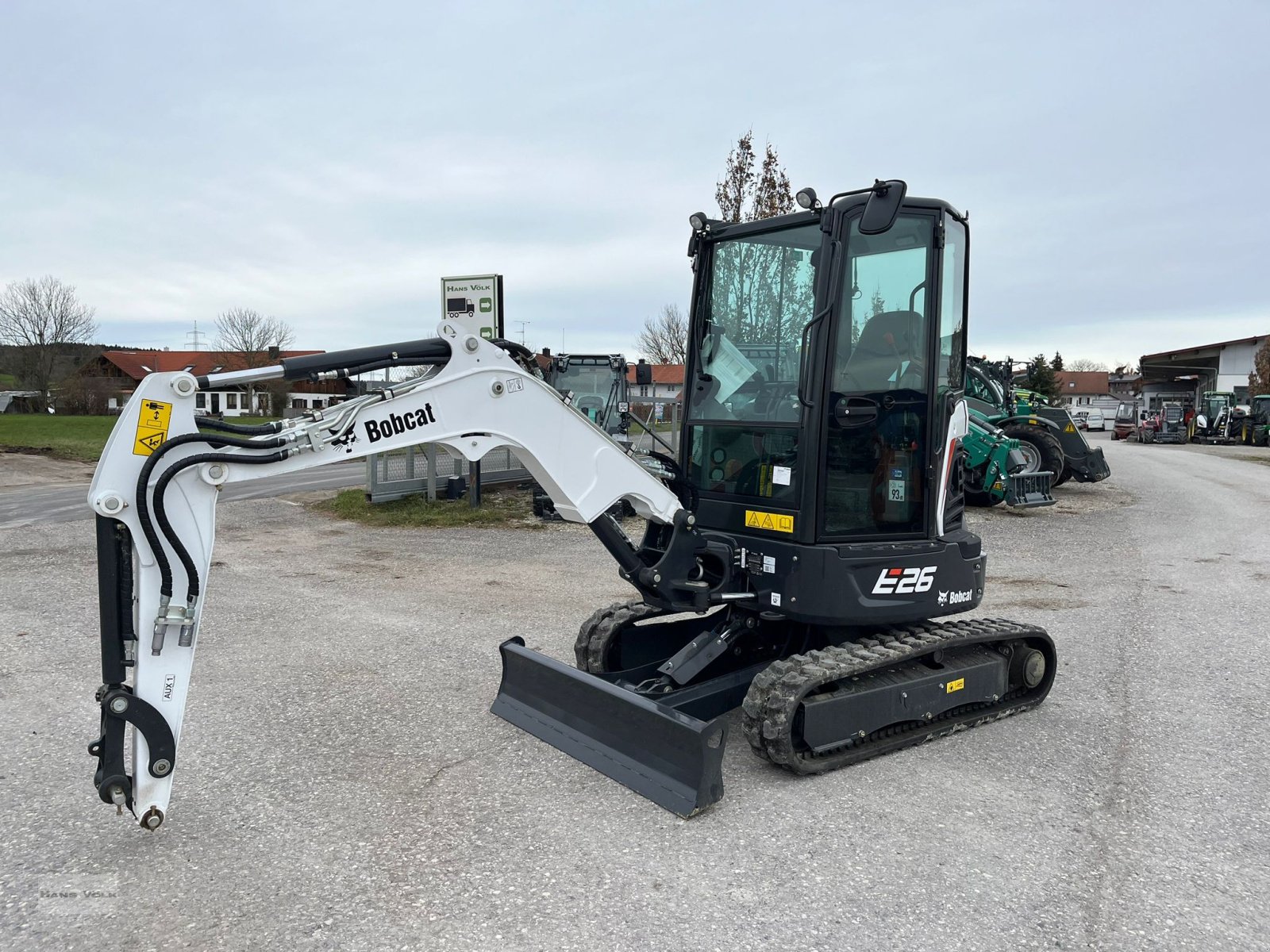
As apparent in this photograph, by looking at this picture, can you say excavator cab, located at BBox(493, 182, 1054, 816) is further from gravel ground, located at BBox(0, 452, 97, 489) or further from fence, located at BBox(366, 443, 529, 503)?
gravel ground, located at BBox(0, 452, 97, 489)

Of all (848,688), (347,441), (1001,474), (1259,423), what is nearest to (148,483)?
(347,441)

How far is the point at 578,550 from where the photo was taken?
1154 centimetres

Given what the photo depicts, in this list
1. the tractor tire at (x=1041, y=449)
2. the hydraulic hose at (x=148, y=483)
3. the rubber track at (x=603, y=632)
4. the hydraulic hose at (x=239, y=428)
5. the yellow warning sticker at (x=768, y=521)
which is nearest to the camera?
the hydraulic hose at (x=148, y=483)

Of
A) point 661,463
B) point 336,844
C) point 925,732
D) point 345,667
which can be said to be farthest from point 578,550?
point 336,844

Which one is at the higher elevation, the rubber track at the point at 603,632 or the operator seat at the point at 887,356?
the operator seat at the point at 887,356

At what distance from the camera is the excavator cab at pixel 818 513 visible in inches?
181

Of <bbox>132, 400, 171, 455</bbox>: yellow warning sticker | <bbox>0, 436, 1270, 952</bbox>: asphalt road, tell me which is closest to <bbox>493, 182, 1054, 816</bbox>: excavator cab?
<bbox>0, 436, 1270, 952</bbox>: asphalt road

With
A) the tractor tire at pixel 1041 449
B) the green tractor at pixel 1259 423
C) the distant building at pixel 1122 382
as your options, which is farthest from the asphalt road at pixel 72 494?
the distant building at pixel 1122 382

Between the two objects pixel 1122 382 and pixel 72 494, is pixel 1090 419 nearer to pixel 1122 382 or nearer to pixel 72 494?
pixel 72 494

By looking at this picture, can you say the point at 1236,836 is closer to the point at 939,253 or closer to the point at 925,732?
the point at 925,732

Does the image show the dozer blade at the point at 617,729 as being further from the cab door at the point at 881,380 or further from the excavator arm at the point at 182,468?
the excavator arm at the point at 182,468

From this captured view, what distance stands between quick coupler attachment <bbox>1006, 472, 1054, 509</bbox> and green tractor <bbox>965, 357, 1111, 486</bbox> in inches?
42.9

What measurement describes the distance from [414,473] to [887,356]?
1156 cm

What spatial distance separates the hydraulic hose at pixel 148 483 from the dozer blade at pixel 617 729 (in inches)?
81.0
